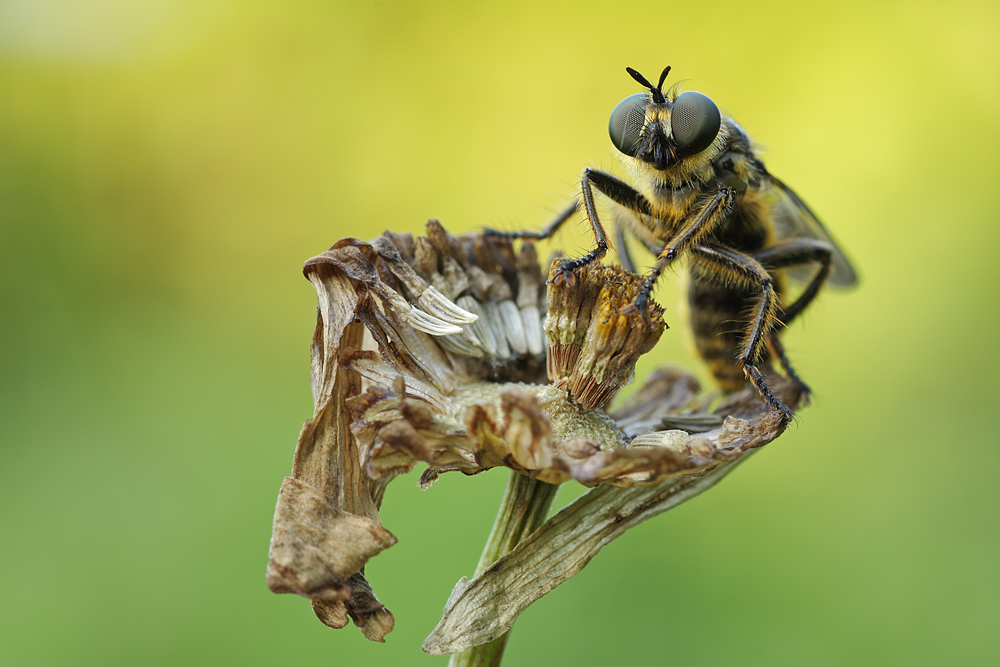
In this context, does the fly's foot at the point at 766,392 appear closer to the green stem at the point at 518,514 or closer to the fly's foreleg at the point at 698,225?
the fly's foreleg at the point at 698,225

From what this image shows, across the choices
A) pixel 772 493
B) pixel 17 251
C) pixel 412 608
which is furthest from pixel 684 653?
pixel 17 251

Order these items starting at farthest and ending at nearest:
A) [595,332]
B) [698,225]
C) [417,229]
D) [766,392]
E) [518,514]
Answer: [417,229], [698,225], [766,392], [595,332], [518,514]

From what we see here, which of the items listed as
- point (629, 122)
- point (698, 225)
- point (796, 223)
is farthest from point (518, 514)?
point (796, 223)

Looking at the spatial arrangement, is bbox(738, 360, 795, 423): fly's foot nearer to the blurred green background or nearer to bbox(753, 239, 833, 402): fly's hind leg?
the blurred green background

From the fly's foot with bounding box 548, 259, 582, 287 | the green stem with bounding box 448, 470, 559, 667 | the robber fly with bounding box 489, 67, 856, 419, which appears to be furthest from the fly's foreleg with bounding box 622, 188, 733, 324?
the green stem with bounding box 448, 470, 559, 667

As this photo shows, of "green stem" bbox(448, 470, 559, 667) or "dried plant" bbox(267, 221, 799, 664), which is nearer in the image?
"dried plant" bbox(267, 221, 799, 664)

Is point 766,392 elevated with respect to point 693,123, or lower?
lower

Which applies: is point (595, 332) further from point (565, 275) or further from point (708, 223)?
point (708, 223)
